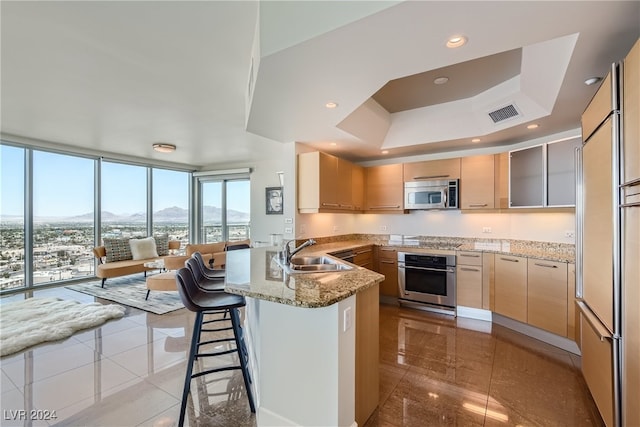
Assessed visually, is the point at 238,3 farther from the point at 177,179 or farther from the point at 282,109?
the point at 177,179

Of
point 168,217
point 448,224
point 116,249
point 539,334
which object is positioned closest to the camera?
point 539,334

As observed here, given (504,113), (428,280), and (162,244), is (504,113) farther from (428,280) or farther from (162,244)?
(162,244)

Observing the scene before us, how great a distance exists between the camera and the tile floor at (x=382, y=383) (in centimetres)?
→ 193

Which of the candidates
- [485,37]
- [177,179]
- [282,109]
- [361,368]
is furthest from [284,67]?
[177,179]

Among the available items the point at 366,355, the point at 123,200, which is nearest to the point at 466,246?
the point at 366,355

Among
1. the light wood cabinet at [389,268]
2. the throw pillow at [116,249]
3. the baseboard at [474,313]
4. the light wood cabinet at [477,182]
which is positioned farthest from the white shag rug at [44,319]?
the light wood cabinet at [477,182]

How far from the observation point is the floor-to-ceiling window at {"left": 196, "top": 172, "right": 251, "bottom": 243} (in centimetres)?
765

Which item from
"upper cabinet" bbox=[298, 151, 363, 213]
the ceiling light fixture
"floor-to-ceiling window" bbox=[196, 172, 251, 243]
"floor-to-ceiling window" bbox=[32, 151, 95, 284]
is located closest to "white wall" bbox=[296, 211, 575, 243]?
"upper cabinet" bbox=[298, 151, 363, 213]

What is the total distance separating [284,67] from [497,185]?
3.25 m

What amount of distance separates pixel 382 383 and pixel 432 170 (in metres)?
3.07

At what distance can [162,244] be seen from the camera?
680cm

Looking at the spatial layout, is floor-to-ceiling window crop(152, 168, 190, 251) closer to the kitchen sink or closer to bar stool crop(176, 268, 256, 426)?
the kitchen sink

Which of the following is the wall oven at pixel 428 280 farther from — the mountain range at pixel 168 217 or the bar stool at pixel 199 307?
the mountain range at pixel 168 217

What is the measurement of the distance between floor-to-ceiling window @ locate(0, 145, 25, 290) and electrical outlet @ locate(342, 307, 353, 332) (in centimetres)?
632
